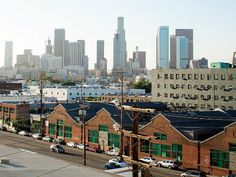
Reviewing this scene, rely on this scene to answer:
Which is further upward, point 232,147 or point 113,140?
point 232,147

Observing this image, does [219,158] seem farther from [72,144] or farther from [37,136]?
[37,136]

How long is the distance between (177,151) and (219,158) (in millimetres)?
5485

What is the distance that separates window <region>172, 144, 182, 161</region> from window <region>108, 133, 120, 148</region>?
9.20m

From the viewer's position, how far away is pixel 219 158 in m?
43.7

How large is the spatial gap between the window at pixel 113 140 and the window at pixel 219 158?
47.4 feet

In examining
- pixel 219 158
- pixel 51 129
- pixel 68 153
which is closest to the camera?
pixel 219 158

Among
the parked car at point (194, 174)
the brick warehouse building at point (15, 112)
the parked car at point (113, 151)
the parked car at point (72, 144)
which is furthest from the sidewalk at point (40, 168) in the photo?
the brick warehouse building at point (15, 112)

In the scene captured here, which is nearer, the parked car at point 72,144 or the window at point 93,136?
the window at point 93,136

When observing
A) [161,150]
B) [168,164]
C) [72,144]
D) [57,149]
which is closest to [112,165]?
[168,164]

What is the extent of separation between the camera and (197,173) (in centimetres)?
4094

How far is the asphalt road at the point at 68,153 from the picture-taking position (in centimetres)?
4412

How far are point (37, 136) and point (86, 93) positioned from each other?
2922 inches

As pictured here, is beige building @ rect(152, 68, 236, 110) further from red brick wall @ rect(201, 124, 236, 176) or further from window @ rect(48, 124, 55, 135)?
red brick wall @ rect(201, 124, 236, 176)

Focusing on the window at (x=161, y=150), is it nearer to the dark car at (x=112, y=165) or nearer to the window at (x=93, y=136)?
the dark car at (x=112, y=165)
